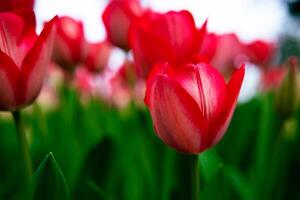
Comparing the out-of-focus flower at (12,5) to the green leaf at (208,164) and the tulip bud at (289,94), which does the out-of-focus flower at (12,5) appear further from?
the tulip bud at (289,94)

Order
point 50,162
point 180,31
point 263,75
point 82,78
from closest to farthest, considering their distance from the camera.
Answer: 1. point 50,162
2. point 180,31
3. point 82,78
4. point 263,75

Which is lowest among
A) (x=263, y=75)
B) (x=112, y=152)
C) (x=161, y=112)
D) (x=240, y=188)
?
(x=263, y=75)

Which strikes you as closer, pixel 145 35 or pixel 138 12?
pixel 145 35

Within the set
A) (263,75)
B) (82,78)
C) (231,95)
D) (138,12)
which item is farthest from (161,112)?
(263,75)

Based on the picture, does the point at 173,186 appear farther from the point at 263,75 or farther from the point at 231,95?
the point at 263,75

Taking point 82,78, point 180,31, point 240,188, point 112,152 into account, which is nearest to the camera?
point 180,31

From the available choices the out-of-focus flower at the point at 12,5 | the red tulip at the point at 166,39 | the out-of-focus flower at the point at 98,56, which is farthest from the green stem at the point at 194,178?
the out-of-focus flower at the point at 98,56

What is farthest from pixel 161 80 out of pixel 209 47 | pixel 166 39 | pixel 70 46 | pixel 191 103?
pixel 70 46

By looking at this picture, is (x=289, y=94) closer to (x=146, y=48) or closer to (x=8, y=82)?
(x=146, y=48)
